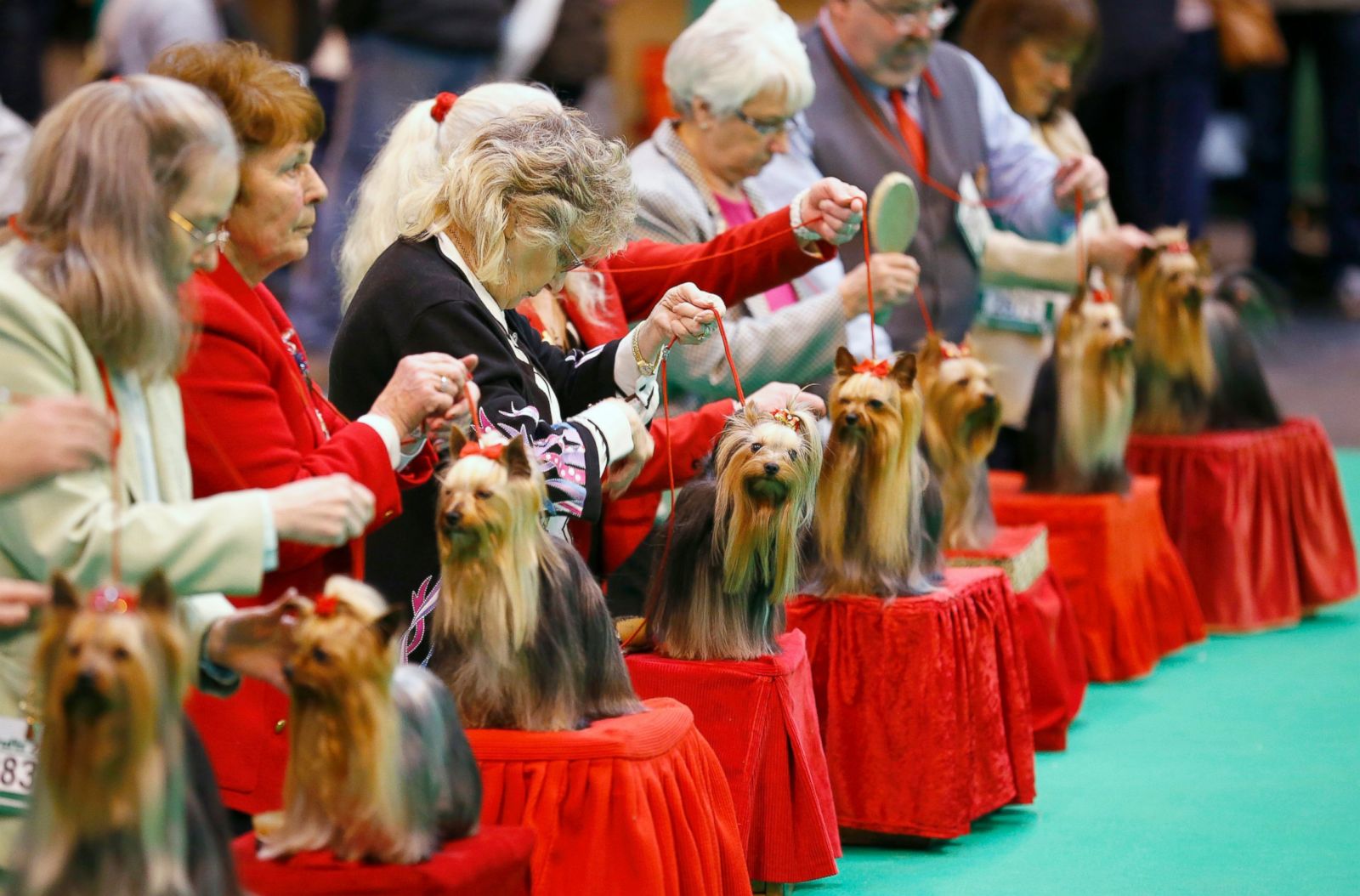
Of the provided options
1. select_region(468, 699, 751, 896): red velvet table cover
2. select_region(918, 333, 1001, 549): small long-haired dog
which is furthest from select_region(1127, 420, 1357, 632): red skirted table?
select_region(468, 699, 751, 896): red velvet table cover

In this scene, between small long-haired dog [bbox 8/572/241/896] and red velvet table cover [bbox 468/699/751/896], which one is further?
red velvet table cover [bbox 468/699/751/896]

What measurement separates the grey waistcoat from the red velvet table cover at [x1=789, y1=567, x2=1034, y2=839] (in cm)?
154

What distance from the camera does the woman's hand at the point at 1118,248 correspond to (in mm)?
5656

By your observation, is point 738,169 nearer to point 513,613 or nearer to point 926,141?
point 926,141

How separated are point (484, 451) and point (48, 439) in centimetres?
70

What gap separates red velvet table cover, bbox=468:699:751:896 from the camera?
283 cm

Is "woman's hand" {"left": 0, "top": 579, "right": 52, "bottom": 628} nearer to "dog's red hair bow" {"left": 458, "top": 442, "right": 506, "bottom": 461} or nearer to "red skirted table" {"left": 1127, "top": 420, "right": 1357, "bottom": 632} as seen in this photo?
"dog's red hair bow" {"left": 458, "top": 442, "right": 506, "bottom": 461}

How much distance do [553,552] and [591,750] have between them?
0.32 metres

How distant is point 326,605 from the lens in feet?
7.32

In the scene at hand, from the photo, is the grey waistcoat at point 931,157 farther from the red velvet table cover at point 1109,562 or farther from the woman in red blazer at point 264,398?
the woman in red blazer at point 264,398

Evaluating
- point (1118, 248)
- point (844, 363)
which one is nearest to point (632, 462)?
point (844, 363)

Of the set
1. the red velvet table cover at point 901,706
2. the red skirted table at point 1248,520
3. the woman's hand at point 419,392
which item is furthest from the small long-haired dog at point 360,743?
the red skirted table at point 1248,520

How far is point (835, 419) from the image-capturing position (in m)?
3.71

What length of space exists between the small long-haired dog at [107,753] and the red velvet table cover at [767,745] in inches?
61.3
